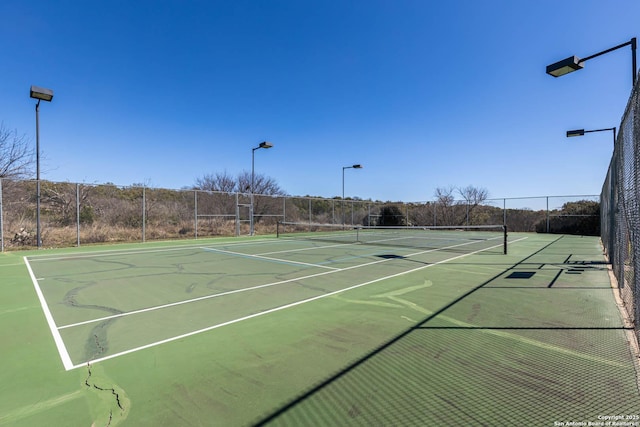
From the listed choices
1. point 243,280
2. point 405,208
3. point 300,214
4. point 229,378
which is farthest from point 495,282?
point 405,208

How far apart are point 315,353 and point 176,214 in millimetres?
16659

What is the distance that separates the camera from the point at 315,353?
10.4 ft

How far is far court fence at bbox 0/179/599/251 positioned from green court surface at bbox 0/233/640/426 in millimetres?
8643

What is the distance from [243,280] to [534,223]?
75.4 feet

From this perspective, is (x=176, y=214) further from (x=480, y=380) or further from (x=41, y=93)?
(x=480, y=380)

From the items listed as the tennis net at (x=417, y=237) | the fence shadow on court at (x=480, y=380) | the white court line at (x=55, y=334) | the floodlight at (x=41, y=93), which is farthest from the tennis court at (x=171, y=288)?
the floodlight at (x=41, y=93)

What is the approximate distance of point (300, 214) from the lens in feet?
77.6

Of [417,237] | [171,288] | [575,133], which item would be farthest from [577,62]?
[417,237]

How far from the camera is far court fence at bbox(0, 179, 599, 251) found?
13.0m

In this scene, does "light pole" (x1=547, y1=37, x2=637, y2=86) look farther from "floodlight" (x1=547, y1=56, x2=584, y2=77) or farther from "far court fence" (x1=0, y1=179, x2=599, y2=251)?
"far court fence" (x1=0, y1=179, x2=599, y2=251)

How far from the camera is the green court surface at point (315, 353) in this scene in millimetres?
2256

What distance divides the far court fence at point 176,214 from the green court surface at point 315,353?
28.4 ft

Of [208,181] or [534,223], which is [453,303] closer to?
[534,223]

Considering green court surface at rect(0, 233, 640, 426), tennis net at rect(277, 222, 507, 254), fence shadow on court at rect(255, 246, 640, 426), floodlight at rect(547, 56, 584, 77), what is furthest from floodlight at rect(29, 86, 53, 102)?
floodlight at rect(547, 56, 584, 77)
